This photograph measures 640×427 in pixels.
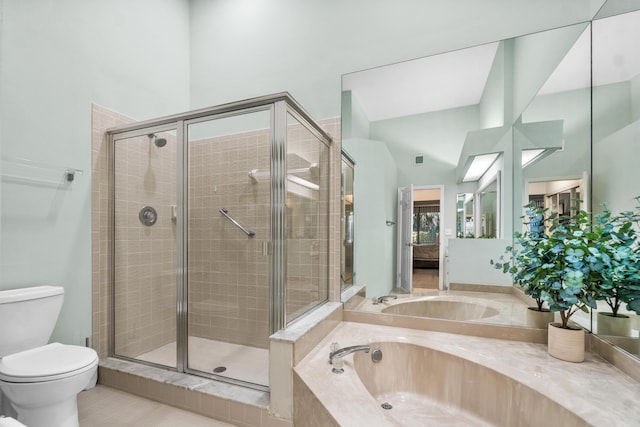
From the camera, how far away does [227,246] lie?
2.31 metres

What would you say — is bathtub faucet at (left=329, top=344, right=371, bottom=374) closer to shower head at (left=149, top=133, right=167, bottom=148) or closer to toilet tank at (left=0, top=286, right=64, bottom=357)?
toilet tank at (left=0, top=286, right=64, bottom=357)

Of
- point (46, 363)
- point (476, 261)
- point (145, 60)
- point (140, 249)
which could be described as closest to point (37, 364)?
point (46, 363)

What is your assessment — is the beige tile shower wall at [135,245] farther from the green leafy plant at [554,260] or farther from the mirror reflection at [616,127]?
the mirror reflection at [616,127]

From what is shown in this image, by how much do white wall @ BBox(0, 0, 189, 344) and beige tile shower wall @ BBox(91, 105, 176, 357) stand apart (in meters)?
0.08

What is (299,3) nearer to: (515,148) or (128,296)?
(515,148)

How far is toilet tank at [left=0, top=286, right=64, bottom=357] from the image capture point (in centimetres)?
159

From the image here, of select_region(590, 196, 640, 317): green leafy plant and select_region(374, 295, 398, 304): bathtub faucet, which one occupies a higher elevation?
select_region(590, 196, 640, 317): green leafy plant

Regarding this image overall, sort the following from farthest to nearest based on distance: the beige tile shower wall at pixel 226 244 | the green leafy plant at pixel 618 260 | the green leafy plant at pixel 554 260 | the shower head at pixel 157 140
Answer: the shower head at pixel 157 140 < the beige tile shower wall at pixel 226 244 < the green leafy plant at pixel 554 260 < the green leafy plant at pixel 618 260

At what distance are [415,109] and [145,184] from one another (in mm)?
2179

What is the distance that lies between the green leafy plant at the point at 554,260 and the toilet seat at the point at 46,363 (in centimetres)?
249

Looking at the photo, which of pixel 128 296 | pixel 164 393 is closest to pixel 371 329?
pixel 164 393

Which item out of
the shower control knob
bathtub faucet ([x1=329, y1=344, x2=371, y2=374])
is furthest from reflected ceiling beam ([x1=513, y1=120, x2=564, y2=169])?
the shower control knob

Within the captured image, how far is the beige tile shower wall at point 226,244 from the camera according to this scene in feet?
7.06

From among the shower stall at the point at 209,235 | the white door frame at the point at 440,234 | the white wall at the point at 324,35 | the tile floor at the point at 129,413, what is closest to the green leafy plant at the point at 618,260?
the white door frame at the point at 440,234
